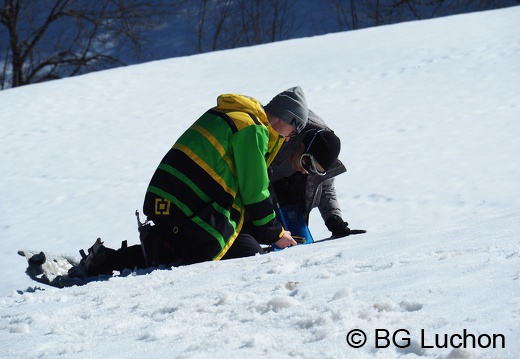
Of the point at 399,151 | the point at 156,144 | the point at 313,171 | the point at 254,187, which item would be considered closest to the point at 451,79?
the point at 399,151

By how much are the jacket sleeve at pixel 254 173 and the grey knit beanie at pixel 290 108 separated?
0.17 metres

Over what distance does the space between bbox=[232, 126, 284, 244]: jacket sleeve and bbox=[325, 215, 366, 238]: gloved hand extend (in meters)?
0.62

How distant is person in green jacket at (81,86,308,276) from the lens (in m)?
3.52

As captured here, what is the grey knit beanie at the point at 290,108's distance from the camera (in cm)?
368

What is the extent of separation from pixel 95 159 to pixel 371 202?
2.69 metres

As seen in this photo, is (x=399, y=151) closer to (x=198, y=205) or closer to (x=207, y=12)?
(x=198, y=205)

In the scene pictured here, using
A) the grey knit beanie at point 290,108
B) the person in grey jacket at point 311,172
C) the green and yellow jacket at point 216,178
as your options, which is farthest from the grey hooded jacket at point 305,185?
the green and yellow jacket at point 216,178

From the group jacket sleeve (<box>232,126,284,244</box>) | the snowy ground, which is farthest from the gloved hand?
jacket sleeve (<box>232,126,284,244</box>)

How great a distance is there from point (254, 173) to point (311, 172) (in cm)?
67

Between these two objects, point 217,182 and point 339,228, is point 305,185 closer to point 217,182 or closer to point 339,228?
point 339,228

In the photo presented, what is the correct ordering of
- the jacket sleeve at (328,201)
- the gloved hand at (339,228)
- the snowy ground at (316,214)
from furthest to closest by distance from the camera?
the jacket sleeve at (328,201)
the gloved hand at (339,228)
the snowy ground at (316,214)

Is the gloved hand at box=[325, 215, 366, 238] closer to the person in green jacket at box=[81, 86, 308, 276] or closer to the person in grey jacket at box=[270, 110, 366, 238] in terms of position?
the person in grey jacket at box=[270, 110, 366, 238]

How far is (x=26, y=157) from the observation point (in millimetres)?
7414

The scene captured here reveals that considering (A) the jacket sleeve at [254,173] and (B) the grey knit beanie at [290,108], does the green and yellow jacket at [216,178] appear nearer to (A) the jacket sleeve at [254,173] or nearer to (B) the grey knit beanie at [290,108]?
(A) the jacket sleeve at [254,173]
